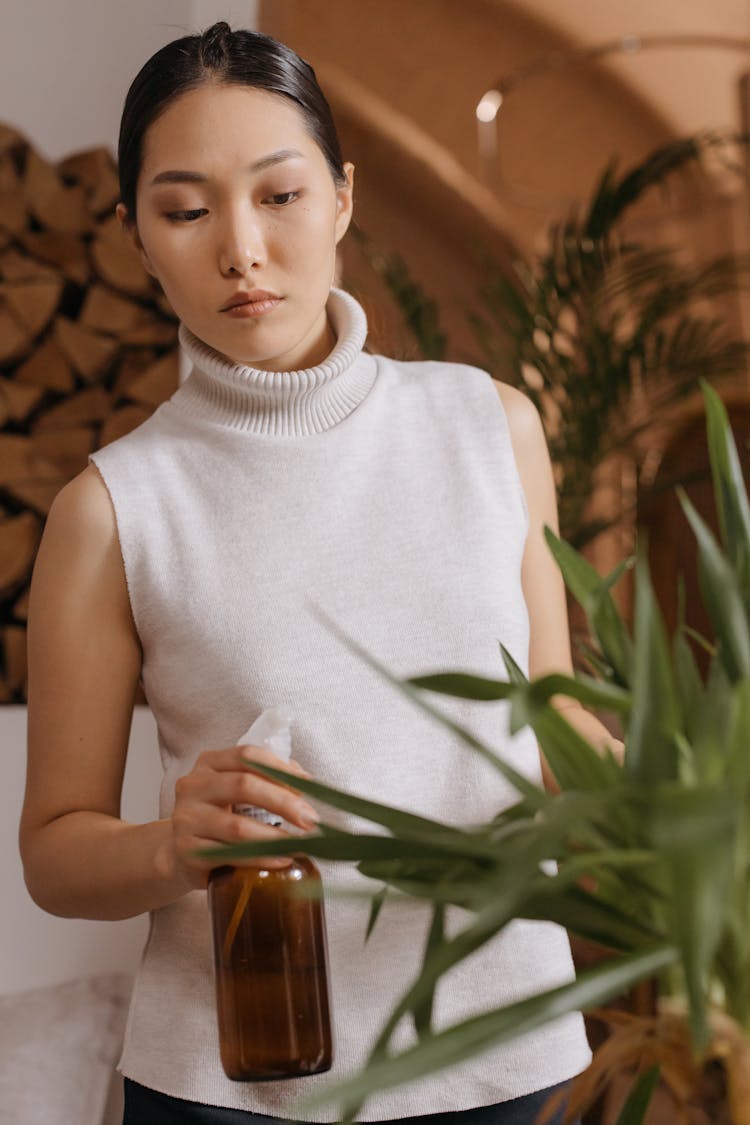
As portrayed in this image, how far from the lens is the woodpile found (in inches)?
99.4

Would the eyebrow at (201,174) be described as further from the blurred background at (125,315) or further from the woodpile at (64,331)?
the woodpile at (64,331)

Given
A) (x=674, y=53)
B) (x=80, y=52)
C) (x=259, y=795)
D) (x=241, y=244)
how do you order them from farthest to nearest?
(x=674, y=53) → (x=80, y=52) → (x=241, y=244) → (x=259, y=795)

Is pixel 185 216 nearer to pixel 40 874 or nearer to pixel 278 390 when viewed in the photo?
pixel 278 390

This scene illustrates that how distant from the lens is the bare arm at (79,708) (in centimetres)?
111

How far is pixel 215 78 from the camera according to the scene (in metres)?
1.16

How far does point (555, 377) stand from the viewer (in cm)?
302

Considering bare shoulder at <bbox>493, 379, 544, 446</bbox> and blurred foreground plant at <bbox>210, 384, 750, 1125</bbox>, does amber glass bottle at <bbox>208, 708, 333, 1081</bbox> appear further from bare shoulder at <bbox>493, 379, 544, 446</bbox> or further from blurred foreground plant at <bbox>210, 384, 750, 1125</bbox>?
bare shoulder at <bbox>493, 379, 544, 446</bbox>

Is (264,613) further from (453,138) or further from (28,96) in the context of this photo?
(453,138)

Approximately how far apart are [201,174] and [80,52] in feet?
5.05

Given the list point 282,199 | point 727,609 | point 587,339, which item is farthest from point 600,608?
point 587,339

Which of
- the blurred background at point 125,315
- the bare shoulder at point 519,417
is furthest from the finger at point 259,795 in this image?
the blurred background at point 125,315

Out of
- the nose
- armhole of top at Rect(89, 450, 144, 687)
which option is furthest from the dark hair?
armhole of top at Rect(89, 450, 144, 687)

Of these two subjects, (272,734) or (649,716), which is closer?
(649,716)

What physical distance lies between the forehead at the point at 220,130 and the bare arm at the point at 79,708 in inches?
11.9
